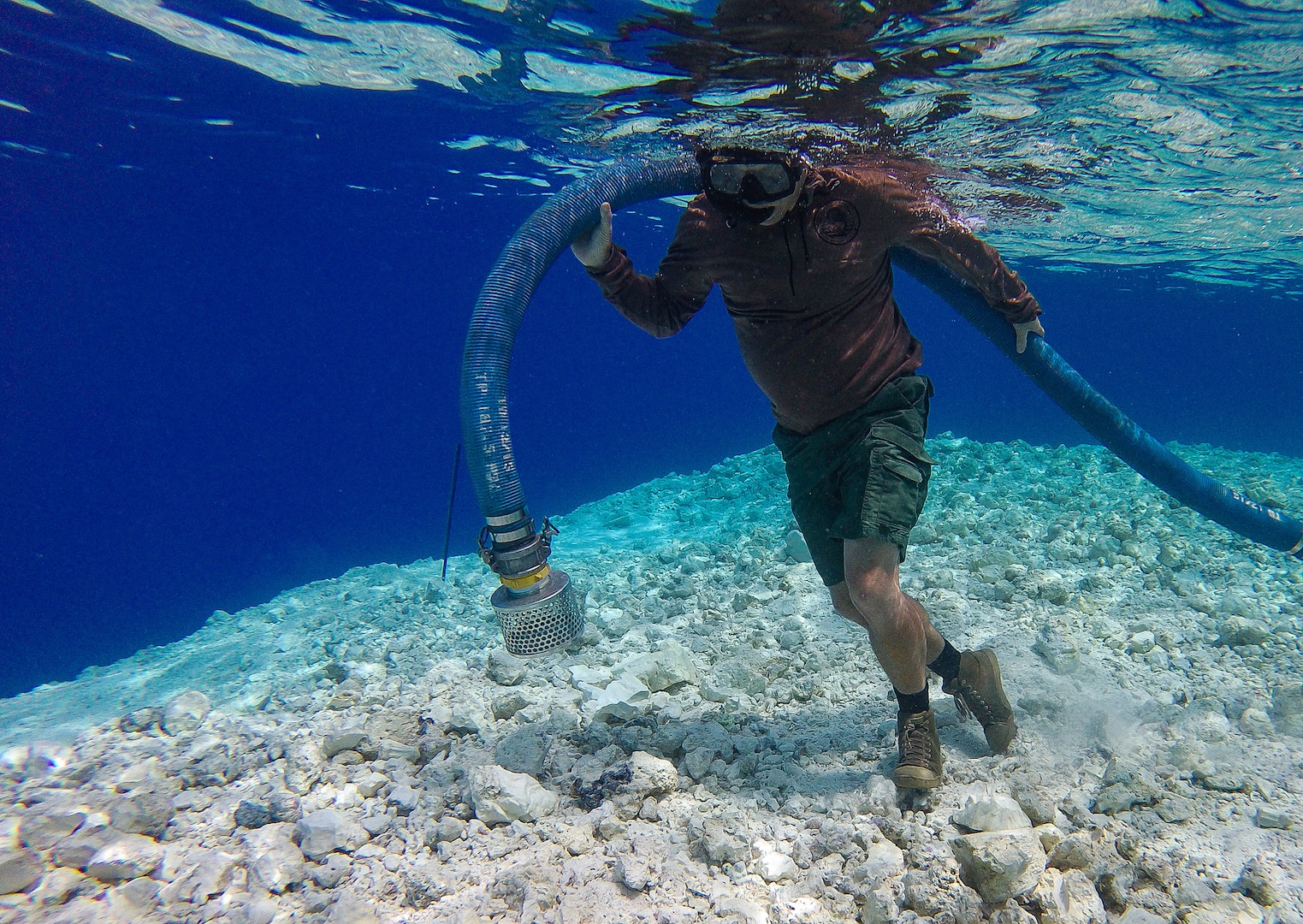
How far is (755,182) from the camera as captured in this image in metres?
2.33

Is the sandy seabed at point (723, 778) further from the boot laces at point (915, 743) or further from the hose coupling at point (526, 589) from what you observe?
the hose coupling at point (526, 589)

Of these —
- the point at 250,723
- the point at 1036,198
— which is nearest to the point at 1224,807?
the point at 250,723

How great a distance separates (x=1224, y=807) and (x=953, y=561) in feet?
10.8

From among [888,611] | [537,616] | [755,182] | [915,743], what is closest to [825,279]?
[755,182]

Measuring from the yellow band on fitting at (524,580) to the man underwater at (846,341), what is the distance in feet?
3.94

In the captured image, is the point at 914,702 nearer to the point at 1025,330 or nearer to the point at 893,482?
the point at 893,482

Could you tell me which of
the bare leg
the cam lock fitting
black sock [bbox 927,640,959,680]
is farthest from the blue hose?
black sock [bbox 927,640,959,680]

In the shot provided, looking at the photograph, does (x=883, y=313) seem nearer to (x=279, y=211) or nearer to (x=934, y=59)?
(x=934, y=59)

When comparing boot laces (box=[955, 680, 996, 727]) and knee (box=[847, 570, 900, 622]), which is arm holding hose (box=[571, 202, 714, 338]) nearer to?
knee (box=[847, 570, 900, 622])

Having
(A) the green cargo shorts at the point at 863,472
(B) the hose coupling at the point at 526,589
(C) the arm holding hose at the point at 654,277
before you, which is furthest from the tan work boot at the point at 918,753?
(C) the arm holding hose at the point at 654,277

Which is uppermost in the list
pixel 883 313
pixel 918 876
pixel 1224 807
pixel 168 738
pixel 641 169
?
pixel 641 169

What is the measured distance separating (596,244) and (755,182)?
30.0 inches

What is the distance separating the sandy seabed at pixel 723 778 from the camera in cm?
193

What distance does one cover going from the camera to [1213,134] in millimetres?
7457
